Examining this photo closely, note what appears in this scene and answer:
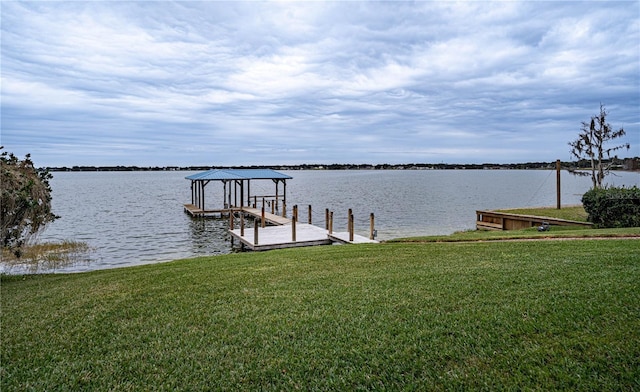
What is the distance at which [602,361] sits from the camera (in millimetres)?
3627

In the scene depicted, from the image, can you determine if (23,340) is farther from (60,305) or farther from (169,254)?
(169,254)

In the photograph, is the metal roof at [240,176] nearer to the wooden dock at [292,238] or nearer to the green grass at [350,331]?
the wooden dock at [292,238]

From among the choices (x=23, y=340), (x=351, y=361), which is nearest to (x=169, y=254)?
(x=23, y=340)

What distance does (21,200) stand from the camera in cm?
964

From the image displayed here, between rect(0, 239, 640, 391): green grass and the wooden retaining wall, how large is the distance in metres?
11.0

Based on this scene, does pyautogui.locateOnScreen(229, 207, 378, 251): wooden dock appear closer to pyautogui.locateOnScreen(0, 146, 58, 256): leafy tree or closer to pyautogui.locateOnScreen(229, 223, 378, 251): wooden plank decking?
pyautogui.locateOnScreen(229, 223, 378, 251): wooden plank decking

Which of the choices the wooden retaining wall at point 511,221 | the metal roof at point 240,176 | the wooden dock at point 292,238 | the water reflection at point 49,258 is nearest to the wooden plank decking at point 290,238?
the wooden dock at point 292,238

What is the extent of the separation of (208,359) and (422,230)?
21.2 metres

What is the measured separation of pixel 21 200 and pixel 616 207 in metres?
18.0

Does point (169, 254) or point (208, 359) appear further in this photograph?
point (169, 254)

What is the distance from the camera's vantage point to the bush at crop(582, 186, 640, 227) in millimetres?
15016

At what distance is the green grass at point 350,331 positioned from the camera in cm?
374

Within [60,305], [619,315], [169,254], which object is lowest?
[169,254]

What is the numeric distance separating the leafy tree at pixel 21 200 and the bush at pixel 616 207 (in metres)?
17.5
